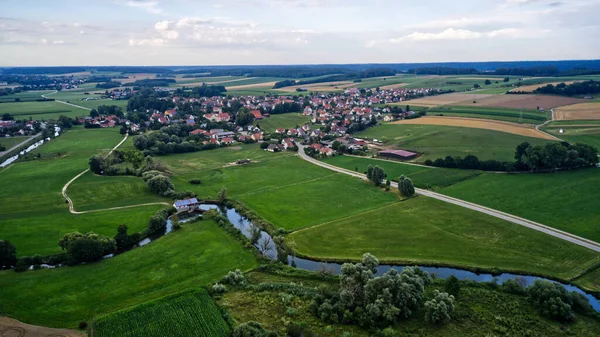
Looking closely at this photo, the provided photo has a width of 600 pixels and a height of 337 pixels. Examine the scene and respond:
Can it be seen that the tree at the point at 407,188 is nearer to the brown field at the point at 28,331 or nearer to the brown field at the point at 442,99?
the brown field at the point at 28,331

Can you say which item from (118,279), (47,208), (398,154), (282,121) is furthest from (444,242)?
(282,121)

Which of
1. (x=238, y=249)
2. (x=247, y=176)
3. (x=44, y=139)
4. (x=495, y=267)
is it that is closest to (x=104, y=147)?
(x=44, y=139)

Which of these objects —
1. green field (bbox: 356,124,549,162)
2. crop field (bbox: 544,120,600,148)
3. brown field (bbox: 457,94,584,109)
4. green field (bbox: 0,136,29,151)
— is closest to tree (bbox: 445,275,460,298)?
green field (bbox: 356,124,549,162)

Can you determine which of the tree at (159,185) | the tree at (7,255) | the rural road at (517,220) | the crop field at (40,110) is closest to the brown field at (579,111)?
the rural road at (517,220)

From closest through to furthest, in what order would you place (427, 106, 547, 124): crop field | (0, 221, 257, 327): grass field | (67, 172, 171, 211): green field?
1. (0, 221, 257, 327): grass field
2. (67, 172, 171, 211): green field
3. (427, 106, 547, 124): crop field

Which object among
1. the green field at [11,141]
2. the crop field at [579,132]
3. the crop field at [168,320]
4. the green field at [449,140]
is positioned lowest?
the crop field at [168,320]

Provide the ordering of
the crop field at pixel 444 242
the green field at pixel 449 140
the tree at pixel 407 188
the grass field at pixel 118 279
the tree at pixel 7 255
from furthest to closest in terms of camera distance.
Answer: the green field at pixel 449 140, the tree at pixel 407 188, the tree at pixel 7 255, the crop field at pixel 444 242, the grass field at pixel 118 279

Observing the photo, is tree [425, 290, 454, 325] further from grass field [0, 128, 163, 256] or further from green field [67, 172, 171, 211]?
green field [67, 172, 171, 211]
